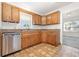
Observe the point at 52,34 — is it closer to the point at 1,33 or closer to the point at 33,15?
the point at 33,15

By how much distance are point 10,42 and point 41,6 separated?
3.55ft

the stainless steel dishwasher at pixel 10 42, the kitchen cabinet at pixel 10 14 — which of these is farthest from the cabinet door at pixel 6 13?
the stainless steel dishwasher at pixel 10 42

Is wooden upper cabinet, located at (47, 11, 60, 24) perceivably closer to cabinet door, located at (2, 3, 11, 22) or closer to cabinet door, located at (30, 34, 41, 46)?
cabinet door, located at (30, 34, 41, 46)

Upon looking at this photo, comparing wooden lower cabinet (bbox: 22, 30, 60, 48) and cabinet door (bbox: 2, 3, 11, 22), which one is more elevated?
cabinet door (bbox: 2, 3, 11, 22)

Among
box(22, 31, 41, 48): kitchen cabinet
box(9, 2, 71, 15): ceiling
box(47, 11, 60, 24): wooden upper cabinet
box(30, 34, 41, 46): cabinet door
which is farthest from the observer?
box(22, 31, 41, 48): kitchen cabinet

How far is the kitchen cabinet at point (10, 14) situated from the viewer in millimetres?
2051

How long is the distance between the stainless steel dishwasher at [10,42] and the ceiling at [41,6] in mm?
713

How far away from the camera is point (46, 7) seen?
190 centimetres

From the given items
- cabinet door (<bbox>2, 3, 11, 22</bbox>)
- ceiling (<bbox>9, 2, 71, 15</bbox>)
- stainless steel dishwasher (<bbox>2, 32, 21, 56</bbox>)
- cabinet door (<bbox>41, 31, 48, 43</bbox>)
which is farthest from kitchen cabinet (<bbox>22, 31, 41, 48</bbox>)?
ceiling (<bbox>9, 2, 71, 15</bbox>)

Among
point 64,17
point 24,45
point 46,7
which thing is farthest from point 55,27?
point 24,45

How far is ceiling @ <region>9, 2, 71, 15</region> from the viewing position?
71.5 inches

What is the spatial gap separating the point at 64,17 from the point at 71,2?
1.11ft

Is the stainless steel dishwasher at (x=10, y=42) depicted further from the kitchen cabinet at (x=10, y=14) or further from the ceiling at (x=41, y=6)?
the ceiling at (x=41, y=6)

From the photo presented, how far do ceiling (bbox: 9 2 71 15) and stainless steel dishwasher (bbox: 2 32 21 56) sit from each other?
0.71 m
